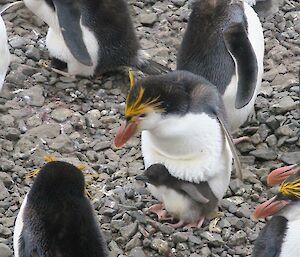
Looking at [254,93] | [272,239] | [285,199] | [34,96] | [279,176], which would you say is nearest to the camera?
[272,239]

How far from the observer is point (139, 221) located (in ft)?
13.1

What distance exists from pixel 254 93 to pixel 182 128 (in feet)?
2.60

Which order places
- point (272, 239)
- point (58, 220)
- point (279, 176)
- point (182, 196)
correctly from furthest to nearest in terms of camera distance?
1. point (182, 196)
2. point (279, 176)
3. point (272, 239)
4. point (58, 220)

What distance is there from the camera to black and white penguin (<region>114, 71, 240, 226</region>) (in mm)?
3760

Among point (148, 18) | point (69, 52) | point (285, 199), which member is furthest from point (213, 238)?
point (148, 18)

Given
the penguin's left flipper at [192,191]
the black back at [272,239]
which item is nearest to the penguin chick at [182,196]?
the penguin's left flipper at [192,191]

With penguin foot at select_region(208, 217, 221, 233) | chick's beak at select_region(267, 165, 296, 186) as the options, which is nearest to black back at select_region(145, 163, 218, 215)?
penguin foot at select_region(208, 217, 221, 233)

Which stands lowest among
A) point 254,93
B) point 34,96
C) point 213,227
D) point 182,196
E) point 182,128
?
point 34,96

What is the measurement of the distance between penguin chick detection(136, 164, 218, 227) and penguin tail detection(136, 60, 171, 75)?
1.24 meters

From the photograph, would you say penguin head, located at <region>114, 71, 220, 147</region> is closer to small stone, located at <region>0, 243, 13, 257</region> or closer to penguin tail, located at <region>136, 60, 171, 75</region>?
small stone, located at <region>0, 243, 13, 257</region>

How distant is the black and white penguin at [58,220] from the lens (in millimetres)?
3271

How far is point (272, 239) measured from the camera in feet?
11.4

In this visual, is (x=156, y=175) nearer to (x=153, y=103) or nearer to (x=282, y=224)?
(x=153, y=103)

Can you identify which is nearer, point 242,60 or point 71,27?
point 242,60
